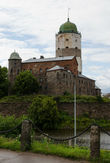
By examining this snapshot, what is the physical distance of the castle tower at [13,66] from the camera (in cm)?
5817

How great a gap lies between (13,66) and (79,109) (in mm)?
20438

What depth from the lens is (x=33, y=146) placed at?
9922 millimetres

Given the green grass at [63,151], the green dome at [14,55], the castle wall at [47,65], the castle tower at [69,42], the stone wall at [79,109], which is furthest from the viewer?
the castle tower at [69,42]

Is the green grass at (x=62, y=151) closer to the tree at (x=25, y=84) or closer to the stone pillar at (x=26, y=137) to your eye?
the stone pillar at (x=26, y=137)

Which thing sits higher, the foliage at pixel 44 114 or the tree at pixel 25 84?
the tree at pixel 25 84

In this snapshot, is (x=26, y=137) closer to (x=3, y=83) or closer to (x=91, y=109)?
(x=91, y=109)

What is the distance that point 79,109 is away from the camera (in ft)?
159

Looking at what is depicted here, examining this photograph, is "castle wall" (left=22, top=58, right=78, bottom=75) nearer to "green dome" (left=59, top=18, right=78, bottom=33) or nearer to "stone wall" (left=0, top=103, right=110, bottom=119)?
"stone wall" (left=0, top=103, right=110, bottom=119)

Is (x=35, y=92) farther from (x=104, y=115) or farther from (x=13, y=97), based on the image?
(x=104, y=115)

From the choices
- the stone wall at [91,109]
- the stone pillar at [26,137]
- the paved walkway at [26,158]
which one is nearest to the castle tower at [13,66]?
the stone wall at [91,109]

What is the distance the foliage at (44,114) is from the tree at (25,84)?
34.9ft

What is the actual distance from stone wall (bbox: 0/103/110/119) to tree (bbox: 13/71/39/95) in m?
5.28

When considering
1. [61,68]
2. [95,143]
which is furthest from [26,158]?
[61,68]

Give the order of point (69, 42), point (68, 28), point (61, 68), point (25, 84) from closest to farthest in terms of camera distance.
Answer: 1. point (25, 84)
2. point (61, 68)
3. point (69, 42)
4. point (68, 28)
